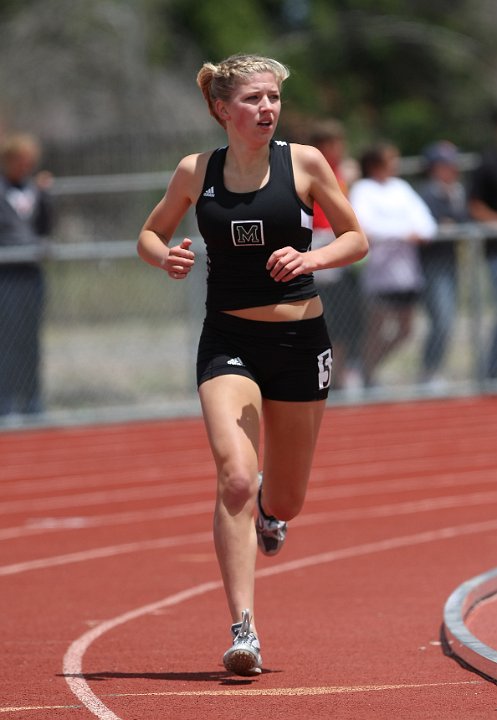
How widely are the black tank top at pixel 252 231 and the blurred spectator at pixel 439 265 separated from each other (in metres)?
9.64

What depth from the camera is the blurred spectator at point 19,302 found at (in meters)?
15.0

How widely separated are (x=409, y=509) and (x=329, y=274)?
17.2ft

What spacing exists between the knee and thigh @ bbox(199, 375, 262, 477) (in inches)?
1.1

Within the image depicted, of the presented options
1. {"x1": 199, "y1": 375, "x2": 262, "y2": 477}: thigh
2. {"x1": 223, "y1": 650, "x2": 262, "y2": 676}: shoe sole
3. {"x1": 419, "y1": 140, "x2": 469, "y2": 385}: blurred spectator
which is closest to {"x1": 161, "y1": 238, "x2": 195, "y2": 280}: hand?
{"x1": 199, "y1": 375, "x2": 262, "y2": 477}: thigh

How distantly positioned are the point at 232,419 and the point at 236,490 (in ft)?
0.94

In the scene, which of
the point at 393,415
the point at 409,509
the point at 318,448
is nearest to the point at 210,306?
the point at 409,509

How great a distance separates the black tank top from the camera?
6242mm

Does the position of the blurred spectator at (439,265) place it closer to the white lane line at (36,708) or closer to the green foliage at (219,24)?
the white lane line at (36,708)

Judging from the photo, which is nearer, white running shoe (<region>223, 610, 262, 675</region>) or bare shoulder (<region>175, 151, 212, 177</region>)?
white running shoe (<region>223, 610, 262, 675</region>)

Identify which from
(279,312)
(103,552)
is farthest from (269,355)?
(103,552)

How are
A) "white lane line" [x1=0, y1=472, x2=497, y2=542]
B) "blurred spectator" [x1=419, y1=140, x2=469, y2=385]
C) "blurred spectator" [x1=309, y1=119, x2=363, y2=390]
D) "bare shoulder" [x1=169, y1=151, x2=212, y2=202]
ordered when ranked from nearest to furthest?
1. "bare shoulder" [x1=169, y1=151, x2=212, y2=202]
2. "white lane line" [x1=0, y1=472, x2=497, y2=542]
3. "blurred spectator" [x1=309, y1=119, x2=363, y2=390]
4. "blurred spectator" [x1=419, y1=140, x2=469, y2=385]

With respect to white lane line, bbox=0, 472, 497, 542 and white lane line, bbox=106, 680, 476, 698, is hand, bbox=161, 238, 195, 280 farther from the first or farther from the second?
white lane line, bbox=0, 472, 497, 542

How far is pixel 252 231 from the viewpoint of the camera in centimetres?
623

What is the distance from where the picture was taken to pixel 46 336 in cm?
1555
